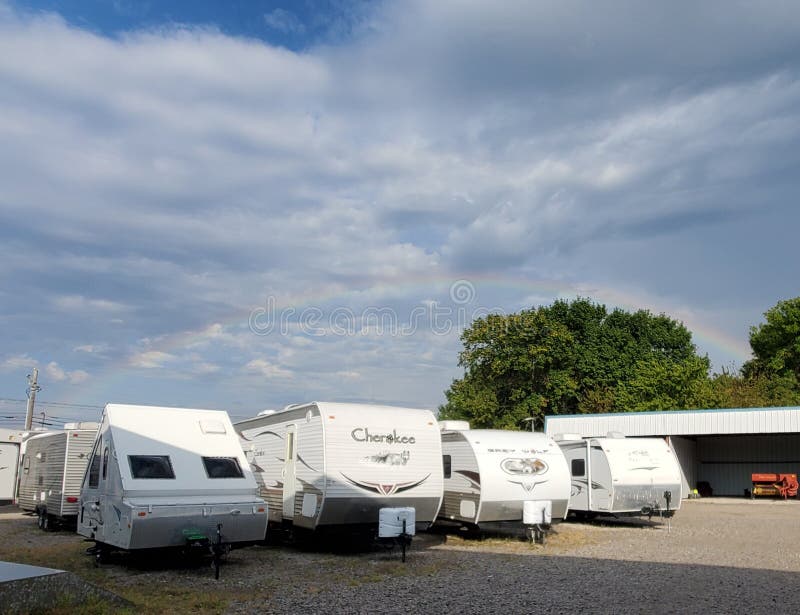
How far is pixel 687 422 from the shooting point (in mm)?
34281

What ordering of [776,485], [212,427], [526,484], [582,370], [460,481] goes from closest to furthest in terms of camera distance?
[212,427]
[526,484]
[460,481]
[776,485]
[582,370]

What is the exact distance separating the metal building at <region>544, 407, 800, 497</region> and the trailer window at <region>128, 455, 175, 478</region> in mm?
24342

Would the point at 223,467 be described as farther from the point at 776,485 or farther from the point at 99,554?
the point at 776,485

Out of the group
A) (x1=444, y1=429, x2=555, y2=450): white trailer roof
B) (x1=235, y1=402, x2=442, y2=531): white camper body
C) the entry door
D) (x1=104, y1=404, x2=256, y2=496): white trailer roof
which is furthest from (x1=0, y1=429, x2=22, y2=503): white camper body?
(x1=444, y1=429, x2=555, y2=450): white trailer roof

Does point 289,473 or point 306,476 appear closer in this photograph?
point 306,476

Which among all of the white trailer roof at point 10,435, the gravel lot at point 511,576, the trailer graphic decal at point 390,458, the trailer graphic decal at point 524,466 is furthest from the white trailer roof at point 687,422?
the white trailer roof at point 10,435

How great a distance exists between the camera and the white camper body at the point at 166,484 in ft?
36.2

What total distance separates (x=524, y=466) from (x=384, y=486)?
4.05 metres

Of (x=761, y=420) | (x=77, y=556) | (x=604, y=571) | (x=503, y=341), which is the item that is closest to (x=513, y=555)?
(x=604, y=571)

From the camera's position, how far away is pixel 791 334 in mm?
54000

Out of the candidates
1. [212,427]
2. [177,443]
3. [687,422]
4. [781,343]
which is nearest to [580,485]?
[212,427]

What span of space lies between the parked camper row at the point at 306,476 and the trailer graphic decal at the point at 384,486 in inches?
0.7

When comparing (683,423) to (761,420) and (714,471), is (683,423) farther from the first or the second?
(714,471)

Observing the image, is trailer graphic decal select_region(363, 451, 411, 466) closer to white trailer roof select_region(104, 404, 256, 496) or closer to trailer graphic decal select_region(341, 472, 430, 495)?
trailer graphic decal select_region(341, 472, 430, 495)
